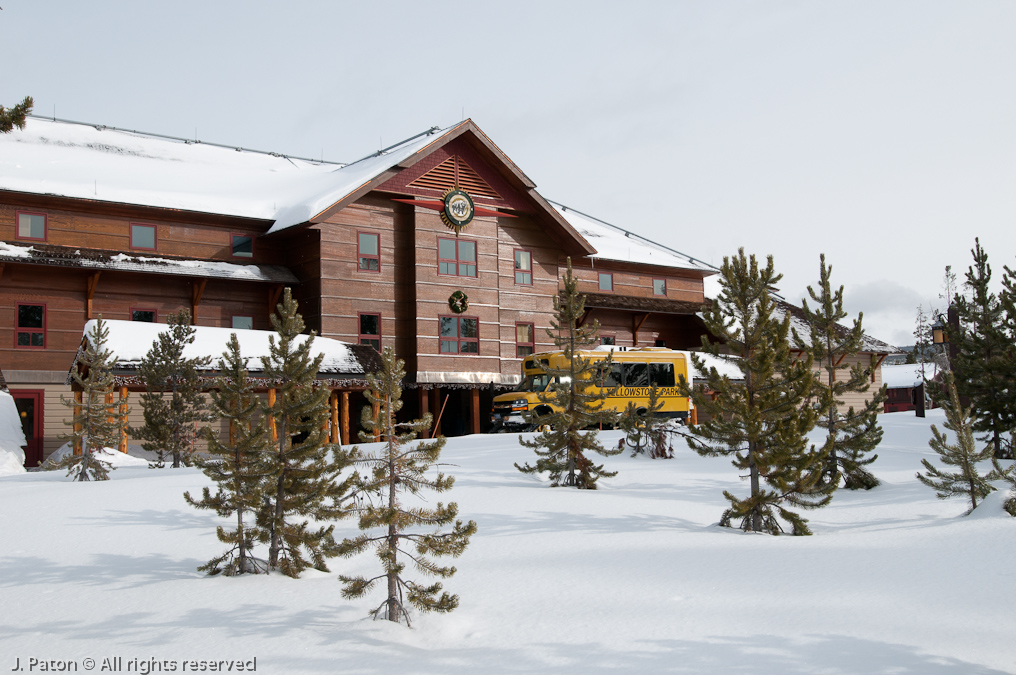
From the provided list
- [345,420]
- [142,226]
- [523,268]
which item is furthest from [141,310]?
[523,268]

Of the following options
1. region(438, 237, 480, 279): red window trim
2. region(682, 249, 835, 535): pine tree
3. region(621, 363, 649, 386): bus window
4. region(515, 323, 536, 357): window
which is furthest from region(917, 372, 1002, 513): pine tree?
region(515, 323, 536, 357): window

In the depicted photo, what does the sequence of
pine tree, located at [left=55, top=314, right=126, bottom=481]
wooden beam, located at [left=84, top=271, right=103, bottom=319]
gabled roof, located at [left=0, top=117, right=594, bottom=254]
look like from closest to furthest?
1. pine tree, located at [left=55, top=314, right=126, bottom=481]
2. wooden beam, located at [left=84, top=271, right=103, bottom=319]
3. gabled roof, located at [left=0, top=117, right=594, bottom=254]

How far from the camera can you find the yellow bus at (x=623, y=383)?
90.6 ft

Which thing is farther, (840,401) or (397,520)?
(840,401)

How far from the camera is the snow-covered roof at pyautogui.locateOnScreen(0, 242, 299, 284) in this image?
24750mm

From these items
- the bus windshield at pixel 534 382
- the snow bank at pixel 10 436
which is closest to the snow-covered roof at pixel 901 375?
the bus windshield at pixel 534 382

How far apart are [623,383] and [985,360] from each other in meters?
11.6

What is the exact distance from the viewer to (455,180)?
3170cm

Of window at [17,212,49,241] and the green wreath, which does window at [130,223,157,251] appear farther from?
the green wreath

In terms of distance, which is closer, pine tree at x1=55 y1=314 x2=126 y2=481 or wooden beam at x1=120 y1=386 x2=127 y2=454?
pine tree at x1=55 y1=314 x2=126 y2=481

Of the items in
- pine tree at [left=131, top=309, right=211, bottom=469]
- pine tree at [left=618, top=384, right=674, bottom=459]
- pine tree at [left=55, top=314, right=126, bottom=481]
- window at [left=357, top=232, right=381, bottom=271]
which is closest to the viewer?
pine tree at [left=55, top=314, right=126, bottom=481]

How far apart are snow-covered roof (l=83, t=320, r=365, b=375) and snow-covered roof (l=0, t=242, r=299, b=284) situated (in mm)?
2525

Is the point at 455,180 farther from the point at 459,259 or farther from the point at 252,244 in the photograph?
the point at 252,244

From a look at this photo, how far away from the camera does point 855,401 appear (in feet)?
155
